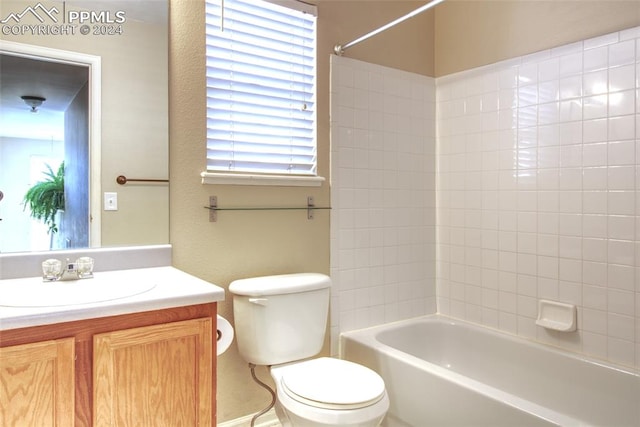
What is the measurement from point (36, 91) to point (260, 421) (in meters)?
1.75

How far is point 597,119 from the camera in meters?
2.01

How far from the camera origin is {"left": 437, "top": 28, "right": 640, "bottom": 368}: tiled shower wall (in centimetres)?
193

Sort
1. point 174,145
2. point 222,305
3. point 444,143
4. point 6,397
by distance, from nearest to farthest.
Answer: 1. point 6,397
2. point 174,145
3. point 222,305
4. point 444,143

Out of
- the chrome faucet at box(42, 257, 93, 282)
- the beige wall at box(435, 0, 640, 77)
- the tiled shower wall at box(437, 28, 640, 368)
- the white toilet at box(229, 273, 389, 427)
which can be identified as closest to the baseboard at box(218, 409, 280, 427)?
the white toilet at box(229, 273, 389, 427)

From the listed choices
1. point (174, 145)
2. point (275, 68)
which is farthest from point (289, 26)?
point (174, 145)

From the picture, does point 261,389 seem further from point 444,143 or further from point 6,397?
point 444,143

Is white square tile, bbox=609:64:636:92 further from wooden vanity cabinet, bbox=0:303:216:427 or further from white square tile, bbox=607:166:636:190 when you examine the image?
wooden vanity cabinet, bbox=0:303:216:427

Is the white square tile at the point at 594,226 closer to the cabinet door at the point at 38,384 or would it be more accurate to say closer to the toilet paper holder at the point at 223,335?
the toilet paper holder at the point at 223,335

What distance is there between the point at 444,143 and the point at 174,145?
5.44 ft

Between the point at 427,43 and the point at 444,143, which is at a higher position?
the point at 427,43

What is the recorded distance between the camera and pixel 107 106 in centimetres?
175

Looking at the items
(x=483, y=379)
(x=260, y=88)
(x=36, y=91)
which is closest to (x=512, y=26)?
(x=260, y=88)

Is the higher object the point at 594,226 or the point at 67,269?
the point at 594,226

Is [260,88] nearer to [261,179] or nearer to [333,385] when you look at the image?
[261,179]
